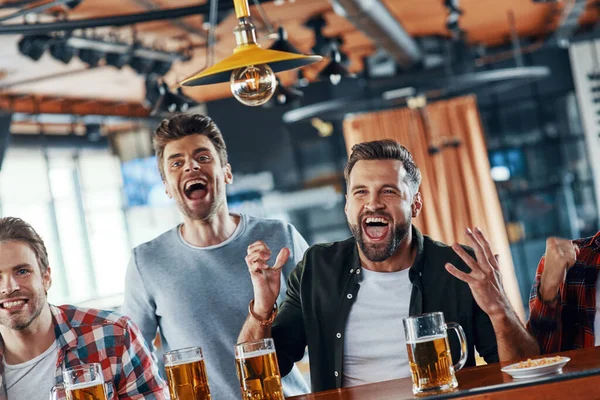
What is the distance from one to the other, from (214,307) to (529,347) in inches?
45.5

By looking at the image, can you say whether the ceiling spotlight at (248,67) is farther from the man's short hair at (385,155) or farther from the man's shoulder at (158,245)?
the man's shoulder at (158,245)

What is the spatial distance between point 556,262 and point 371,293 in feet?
1.84

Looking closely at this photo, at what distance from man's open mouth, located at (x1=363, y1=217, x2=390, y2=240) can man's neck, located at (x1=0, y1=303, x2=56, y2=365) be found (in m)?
0.99

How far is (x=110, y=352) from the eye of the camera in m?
2.69

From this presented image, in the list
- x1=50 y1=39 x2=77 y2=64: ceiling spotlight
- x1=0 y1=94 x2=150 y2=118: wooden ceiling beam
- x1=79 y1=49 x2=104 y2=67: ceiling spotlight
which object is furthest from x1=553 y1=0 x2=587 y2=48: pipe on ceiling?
x1=0 y1=94 x2=150 y2=118: wooden ceiling beam

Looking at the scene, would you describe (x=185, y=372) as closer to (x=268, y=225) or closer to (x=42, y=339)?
(x=42, y=339)

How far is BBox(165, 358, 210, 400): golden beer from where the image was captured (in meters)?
2.17

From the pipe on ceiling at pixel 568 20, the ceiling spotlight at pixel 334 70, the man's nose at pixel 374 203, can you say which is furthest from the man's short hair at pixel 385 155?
the pipe on ceiling at pixel 568 20

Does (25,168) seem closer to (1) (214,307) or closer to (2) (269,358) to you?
(1) (214,307)

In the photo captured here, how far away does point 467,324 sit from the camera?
2.60 metres

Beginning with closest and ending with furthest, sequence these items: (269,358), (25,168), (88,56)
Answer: (269,358), (88,56), (25,168)

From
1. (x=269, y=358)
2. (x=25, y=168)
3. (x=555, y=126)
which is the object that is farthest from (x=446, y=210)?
(x=269, y=358)

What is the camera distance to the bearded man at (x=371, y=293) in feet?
8.45

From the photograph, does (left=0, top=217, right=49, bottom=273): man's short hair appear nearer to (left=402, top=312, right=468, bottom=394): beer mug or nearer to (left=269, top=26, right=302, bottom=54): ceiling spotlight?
(left=402, top=312, right=468, bottom=394): beer mug
